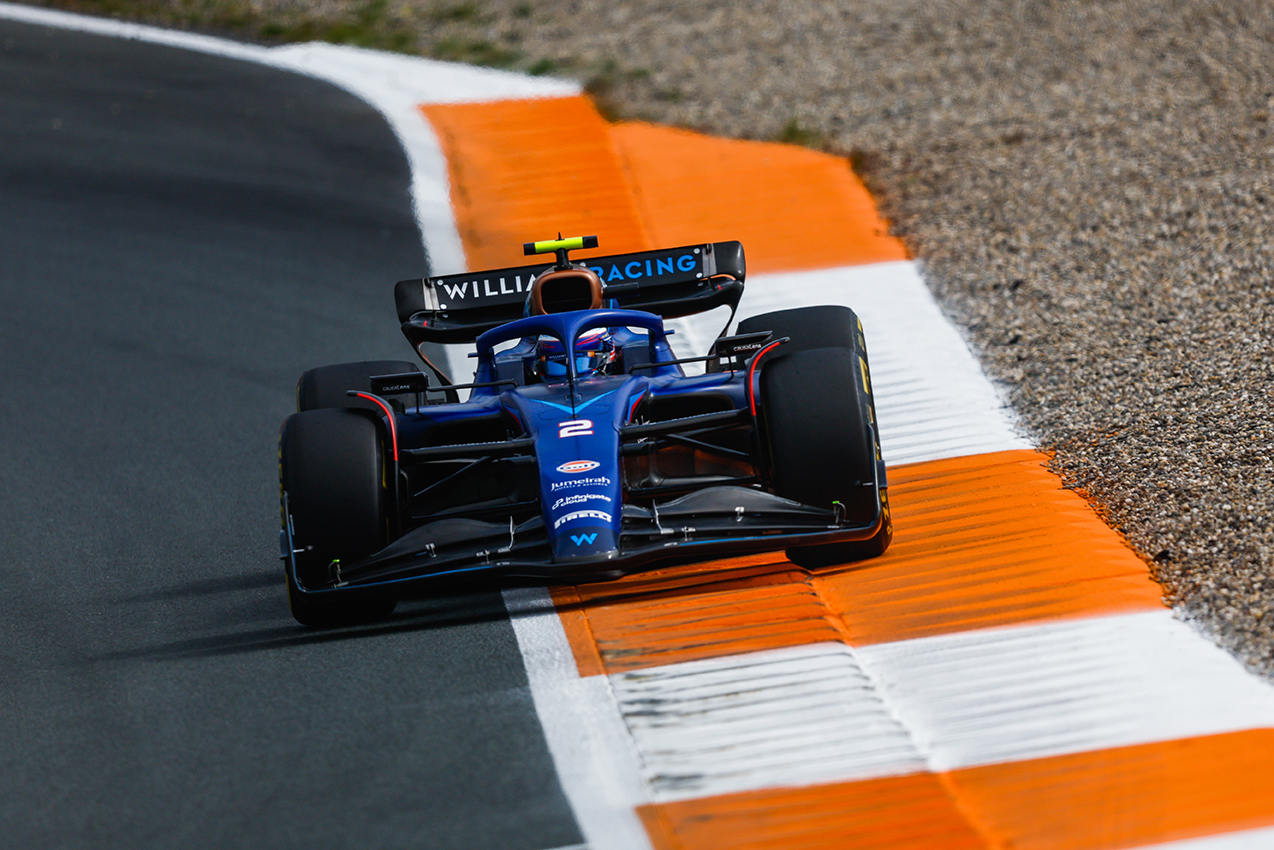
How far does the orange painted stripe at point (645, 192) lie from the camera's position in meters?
12.1

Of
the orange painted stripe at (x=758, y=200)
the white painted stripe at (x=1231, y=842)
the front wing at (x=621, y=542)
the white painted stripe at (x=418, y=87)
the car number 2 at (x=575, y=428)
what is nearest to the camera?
the white painted stripe at (x=1231, y=842)

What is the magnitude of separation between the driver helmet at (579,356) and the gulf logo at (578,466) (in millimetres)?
1249

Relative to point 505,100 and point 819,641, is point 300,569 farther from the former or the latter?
point 505,100

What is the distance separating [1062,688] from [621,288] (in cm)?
380

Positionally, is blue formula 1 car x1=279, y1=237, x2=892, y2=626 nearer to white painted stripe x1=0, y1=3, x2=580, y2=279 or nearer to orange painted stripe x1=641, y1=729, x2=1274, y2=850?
orange painted stripe x1=641, y1=729, x2=1274, y2=850

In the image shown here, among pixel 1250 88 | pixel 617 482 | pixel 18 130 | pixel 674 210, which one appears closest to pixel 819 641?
pixel 617 482

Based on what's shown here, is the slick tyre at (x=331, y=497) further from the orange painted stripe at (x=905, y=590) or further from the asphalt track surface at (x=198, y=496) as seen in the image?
the orange painted stripe at (x=905, y=590)

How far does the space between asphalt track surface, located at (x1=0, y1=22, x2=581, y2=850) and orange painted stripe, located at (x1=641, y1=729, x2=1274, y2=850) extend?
1.99 feet

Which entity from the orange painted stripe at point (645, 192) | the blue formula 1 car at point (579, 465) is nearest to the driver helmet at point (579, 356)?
the blue formula 1 car at point (579, 465)

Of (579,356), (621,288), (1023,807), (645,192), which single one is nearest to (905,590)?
(1023,807)

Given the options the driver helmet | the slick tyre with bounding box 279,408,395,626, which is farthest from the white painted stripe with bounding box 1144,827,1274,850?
the driver helmet

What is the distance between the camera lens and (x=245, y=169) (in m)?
14.4

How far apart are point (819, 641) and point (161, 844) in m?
2.71

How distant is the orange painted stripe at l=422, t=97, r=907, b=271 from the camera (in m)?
12.1
